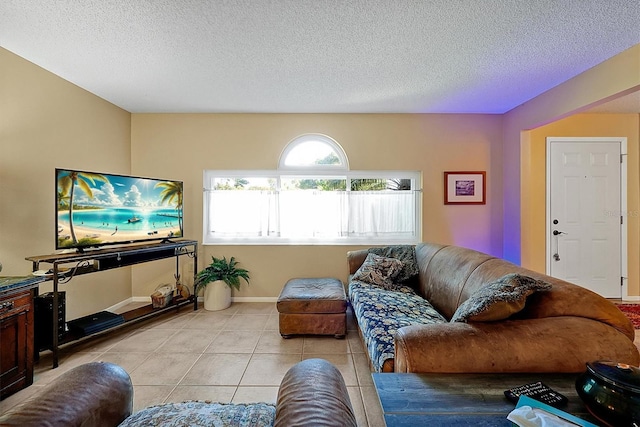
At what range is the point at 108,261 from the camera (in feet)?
8.53

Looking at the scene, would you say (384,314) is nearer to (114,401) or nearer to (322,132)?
(114,401)

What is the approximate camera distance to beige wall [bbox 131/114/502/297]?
3.78 metres

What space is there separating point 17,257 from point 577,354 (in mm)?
3908

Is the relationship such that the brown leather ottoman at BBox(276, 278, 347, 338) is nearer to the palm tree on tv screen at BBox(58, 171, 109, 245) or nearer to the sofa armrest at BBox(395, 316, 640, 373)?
the sofa armrest at BBox(395, 316, 640, 373)

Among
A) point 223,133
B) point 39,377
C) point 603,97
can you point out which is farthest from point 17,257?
point 603,97

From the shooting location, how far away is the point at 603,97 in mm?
2445

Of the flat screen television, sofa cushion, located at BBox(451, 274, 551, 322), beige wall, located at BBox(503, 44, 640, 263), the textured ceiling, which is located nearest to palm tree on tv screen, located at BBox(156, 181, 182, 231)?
the flat screen television

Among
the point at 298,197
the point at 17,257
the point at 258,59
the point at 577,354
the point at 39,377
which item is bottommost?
the point at 39,377

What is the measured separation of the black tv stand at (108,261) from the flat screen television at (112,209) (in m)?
0.13

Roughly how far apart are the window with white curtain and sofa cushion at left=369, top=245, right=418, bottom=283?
519 mm

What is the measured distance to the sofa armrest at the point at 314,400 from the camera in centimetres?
74

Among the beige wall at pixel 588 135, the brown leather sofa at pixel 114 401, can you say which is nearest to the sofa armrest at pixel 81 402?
the brown leather sofa at pixel 114 401

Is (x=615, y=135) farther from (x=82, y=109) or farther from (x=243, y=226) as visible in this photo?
(x=82, y=109)

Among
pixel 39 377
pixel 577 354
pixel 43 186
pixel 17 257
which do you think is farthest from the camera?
pixel 43 186
